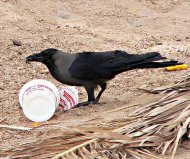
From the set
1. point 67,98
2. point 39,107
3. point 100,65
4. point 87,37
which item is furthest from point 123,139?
point 87,37

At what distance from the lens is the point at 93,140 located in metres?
3.92

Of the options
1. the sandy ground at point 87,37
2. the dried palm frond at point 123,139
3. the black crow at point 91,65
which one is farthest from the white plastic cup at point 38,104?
the dried palm frond at point 123,139

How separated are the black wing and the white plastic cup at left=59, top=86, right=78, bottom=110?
Result: 0.76 ft

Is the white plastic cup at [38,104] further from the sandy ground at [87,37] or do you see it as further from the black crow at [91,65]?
the black crow at [91,65]

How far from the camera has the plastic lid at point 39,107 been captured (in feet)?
17.2

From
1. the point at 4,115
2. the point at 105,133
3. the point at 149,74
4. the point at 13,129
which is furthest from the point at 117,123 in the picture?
the point at 149,74

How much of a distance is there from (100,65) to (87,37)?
3.19 metres

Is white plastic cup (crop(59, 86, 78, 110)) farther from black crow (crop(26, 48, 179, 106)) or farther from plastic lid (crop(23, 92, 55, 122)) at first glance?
plastic lid (crop(23, 92, 55, 122))

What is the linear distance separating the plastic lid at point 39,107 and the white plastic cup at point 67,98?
49 cm

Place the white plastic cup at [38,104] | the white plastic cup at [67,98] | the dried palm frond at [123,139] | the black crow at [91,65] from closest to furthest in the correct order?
the dried palm frond at [123,139]
the white plastic cup at [38,104]
the black crow at [91,65]
the white plastic cup at [67,98]

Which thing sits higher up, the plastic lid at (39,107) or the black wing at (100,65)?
the black wing at (100,65)

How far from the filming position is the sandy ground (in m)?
5.69

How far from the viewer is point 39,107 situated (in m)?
5.28

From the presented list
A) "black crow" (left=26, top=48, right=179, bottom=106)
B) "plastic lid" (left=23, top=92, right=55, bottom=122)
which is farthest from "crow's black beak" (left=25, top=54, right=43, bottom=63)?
Result: "plastic lid" (left=23, top=92, right=55, bottom=122)
